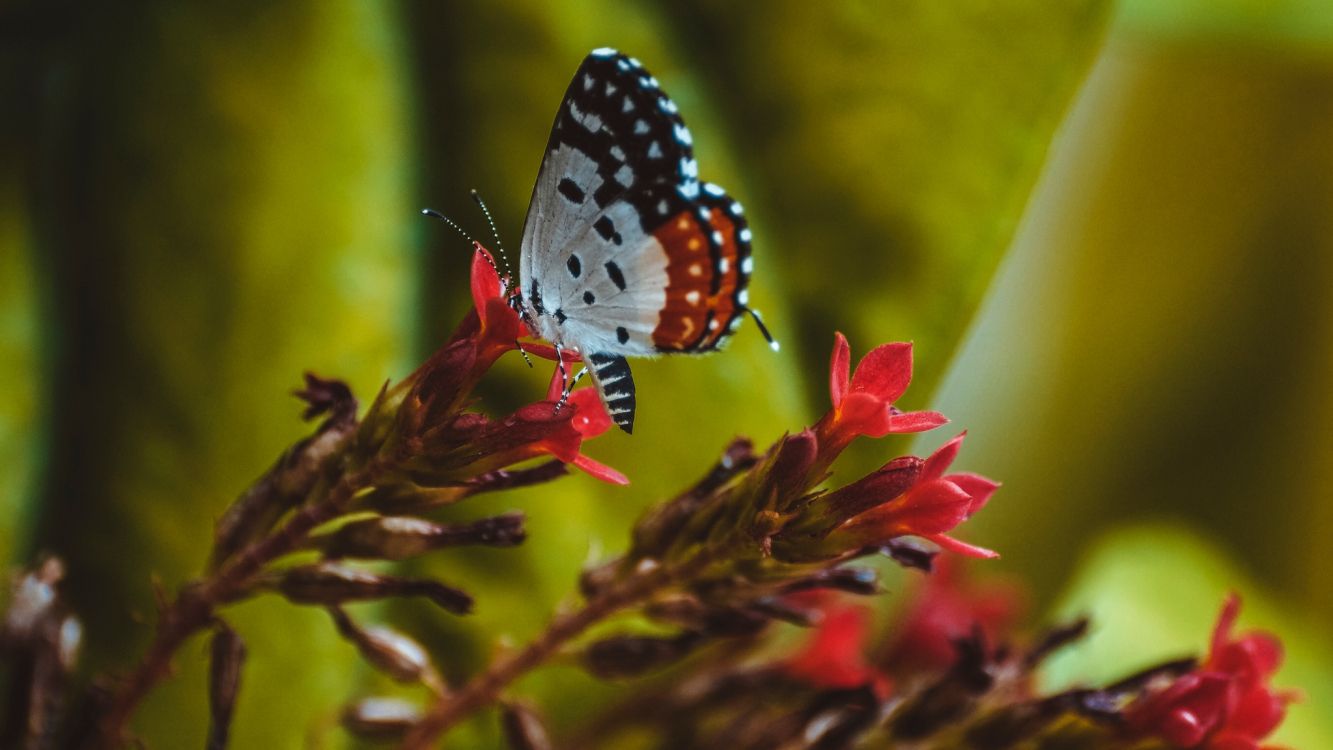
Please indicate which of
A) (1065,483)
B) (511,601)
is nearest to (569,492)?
(511,601)

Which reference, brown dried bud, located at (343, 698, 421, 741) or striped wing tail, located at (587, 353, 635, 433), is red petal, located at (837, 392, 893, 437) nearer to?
striped wing tail, located at (587, 353, 635, 433)

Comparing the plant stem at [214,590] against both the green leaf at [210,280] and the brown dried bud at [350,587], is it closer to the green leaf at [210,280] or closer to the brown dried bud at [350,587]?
the brown dried bud at [350,587]

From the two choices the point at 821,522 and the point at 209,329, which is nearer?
the point at 821,522

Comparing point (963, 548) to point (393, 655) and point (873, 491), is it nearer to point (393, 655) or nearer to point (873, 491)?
point (873, 491)

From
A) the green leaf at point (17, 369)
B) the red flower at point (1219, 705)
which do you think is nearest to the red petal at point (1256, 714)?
the red flower at point (1219, 705)

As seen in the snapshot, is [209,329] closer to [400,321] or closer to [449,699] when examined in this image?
[400,321]
